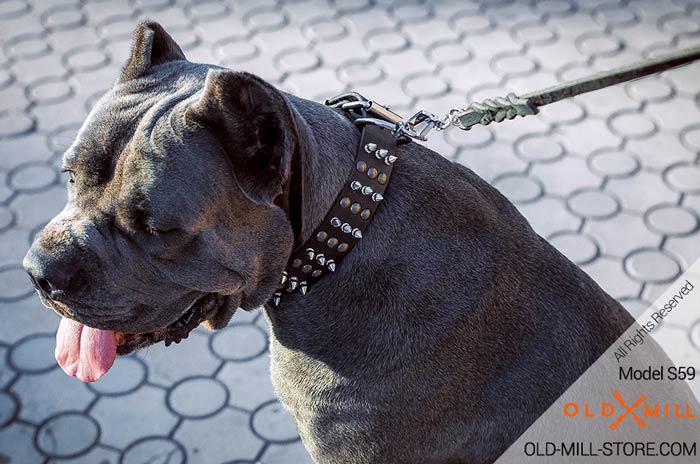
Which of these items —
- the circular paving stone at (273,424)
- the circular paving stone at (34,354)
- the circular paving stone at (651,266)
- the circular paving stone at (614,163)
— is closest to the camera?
the circular paving stone at (273,424)

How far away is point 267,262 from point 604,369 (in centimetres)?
106

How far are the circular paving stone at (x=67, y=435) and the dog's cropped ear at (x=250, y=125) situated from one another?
2.24m

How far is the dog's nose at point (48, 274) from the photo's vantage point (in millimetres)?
2410

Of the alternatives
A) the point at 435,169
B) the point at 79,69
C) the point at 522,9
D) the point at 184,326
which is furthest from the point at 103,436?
the point at 522,9

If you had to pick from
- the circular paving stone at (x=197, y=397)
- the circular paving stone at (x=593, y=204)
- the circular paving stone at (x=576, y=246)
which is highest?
the circular paving stone at (x=593, y=204)

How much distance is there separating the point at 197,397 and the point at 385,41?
11.1 ft

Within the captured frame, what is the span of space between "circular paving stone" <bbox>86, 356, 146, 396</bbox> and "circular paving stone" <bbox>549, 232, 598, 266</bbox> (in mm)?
2330

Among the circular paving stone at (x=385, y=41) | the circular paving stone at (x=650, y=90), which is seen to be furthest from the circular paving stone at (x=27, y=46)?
the circular paving stone at (x=650, y=90)

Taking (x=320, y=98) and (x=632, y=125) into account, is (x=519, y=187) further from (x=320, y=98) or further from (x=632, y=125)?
(x=320, y=98)

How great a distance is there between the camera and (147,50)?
101 inches

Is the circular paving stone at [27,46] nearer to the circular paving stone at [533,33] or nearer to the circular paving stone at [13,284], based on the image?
the circular paving stone at [13,284]

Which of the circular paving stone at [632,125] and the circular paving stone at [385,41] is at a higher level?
the circular paving stone at [632,125]

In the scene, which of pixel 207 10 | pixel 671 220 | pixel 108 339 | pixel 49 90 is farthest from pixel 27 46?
pixel 671 220

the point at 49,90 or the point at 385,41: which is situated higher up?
the point at 385,41
